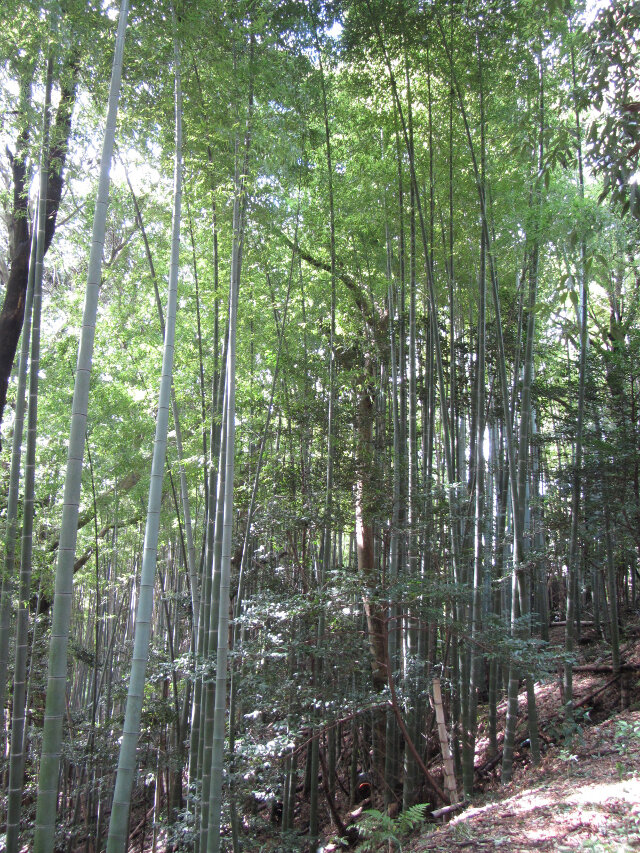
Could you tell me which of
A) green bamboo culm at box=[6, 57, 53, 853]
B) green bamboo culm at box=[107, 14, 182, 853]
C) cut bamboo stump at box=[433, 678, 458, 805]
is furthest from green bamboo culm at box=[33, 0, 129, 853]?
cut bamboo stump at box=[433, 678, 458, 805]

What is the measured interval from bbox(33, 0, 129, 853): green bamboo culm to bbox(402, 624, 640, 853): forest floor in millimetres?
1663

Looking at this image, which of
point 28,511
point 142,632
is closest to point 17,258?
point 28,511

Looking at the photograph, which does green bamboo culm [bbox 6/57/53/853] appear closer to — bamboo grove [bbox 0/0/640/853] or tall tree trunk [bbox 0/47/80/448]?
bamboo grove [bbox 0/0/640/853]

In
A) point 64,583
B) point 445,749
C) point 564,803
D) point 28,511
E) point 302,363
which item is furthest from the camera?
point 302,363

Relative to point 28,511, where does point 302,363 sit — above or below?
above

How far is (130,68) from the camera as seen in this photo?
9.93 ft

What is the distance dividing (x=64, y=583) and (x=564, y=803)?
249 cm

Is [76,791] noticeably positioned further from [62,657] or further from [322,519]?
[62,657]

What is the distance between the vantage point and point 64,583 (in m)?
2.04

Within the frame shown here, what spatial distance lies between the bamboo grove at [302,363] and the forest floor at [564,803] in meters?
0.29

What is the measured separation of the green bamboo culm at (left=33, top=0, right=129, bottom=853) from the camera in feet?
6.45

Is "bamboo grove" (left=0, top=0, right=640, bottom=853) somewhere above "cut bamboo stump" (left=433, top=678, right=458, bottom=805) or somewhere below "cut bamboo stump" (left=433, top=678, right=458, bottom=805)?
above

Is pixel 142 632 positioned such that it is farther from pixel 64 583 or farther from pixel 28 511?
pixel 28 511

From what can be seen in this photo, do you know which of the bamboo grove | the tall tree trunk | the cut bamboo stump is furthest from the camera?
the cut bamboo stump
